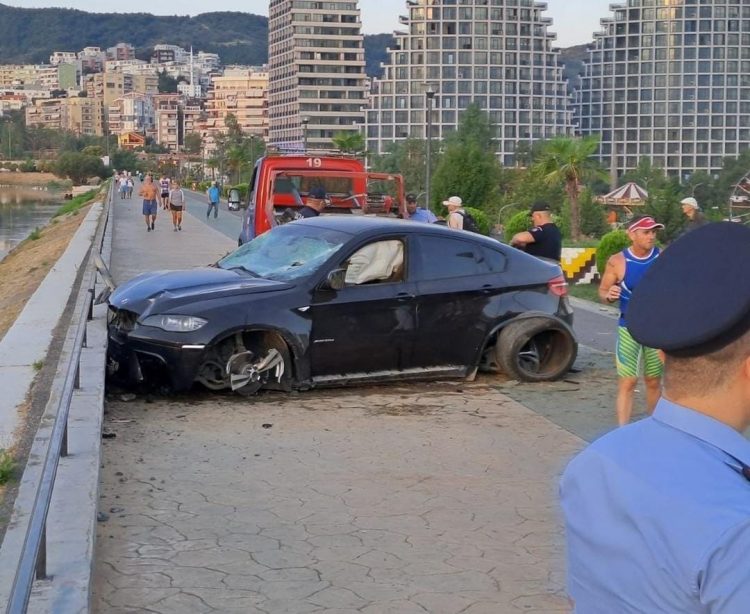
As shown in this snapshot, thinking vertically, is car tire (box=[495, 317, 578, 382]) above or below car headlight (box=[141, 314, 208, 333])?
below

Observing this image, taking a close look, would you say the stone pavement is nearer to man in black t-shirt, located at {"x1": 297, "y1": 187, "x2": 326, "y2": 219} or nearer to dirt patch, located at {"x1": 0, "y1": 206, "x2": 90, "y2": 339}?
man in black t-shirt, located at {"x1": 297, "y1": 187, "x2": 326, "y2": 219}

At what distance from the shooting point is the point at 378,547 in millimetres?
5910

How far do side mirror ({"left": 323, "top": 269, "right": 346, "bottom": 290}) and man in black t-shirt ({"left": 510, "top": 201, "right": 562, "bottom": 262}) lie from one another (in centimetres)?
258

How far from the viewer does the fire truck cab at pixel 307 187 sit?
57.4 ft

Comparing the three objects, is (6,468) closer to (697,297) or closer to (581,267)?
(697,297)

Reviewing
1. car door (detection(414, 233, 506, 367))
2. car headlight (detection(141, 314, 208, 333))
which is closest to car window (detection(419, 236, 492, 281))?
car door (detection(414, 233, 506, 367))

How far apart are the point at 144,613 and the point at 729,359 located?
12.2 ft

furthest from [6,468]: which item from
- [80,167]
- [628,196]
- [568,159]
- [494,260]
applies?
[80,167]

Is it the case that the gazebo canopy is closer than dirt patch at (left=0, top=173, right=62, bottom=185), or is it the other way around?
the gazebo canopy

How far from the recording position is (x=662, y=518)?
168 centimetres

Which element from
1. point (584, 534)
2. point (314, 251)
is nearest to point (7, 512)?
point (314, 251)

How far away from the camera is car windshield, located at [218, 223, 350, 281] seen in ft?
32.3

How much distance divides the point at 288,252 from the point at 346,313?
996 millimetres

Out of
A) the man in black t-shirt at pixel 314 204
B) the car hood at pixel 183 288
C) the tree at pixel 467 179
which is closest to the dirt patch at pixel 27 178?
the tree at pixel 467 179
